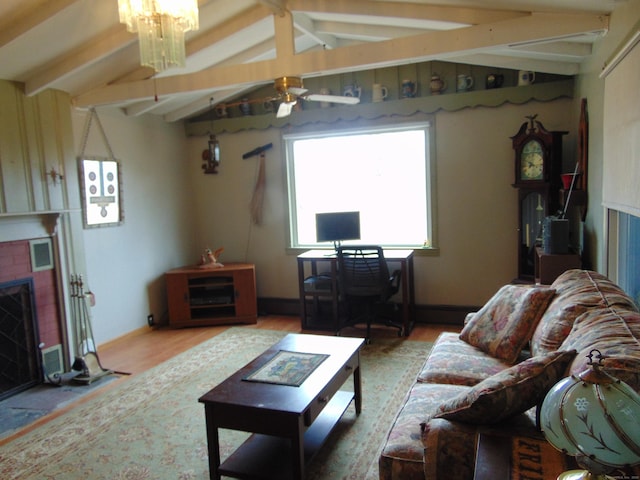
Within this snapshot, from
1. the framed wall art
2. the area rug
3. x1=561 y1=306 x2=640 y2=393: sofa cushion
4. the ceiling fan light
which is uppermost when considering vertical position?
the ceiling fan light

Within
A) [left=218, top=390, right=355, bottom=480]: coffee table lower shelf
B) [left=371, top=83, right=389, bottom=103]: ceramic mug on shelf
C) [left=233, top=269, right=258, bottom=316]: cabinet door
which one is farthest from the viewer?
[left=233, top=269, right=258, bottom=316]: cabinet door

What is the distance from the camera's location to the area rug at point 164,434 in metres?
2.49

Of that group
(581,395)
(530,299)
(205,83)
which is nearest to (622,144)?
(530,299)

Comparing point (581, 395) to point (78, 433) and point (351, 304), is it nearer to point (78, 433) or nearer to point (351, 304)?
point (78, 433)

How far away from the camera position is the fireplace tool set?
3758mm

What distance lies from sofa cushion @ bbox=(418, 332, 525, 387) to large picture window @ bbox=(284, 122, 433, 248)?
2254mm

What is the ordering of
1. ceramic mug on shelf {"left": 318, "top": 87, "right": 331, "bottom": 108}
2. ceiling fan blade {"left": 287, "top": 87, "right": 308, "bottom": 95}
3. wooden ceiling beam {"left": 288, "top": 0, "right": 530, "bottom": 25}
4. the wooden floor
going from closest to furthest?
wooden ceiling beam {"left": 288, "top": 0, "right": 530, "bottom": 25}, ceiling fan blade {"left": 287, "top": 87, "right": 308, "bottom": 95}, the wooden floor, ceramic mug on shelf {"left": 318, "top": 87, "right": 331, "bottom": 108}

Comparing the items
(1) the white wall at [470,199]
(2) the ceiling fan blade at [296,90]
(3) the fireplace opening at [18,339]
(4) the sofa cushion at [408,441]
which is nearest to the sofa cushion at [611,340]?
(4) the sofa cushion at [408,441]

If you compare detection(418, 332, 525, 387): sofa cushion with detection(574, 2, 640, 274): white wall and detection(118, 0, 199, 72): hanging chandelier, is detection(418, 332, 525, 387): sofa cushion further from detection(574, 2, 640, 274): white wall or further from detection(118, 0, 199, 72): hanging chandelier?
detection(118, 0, 199, 72): hanging chandelier

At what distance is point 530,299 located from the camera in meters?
2.62

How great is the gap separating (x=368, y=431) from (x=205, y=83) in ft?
9.26

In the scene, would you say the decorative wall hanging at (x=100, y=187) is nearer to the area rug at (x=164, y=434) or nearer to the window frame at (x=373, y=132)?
the area rug at (x=164, y=434)

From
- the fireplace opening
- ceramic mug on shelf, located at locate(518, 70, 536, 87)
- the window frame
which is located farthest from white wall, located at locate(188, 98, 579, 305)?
the fireplace opening

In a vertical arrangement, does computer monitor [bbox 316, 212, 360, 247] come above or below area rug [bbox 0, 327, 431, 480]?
above
